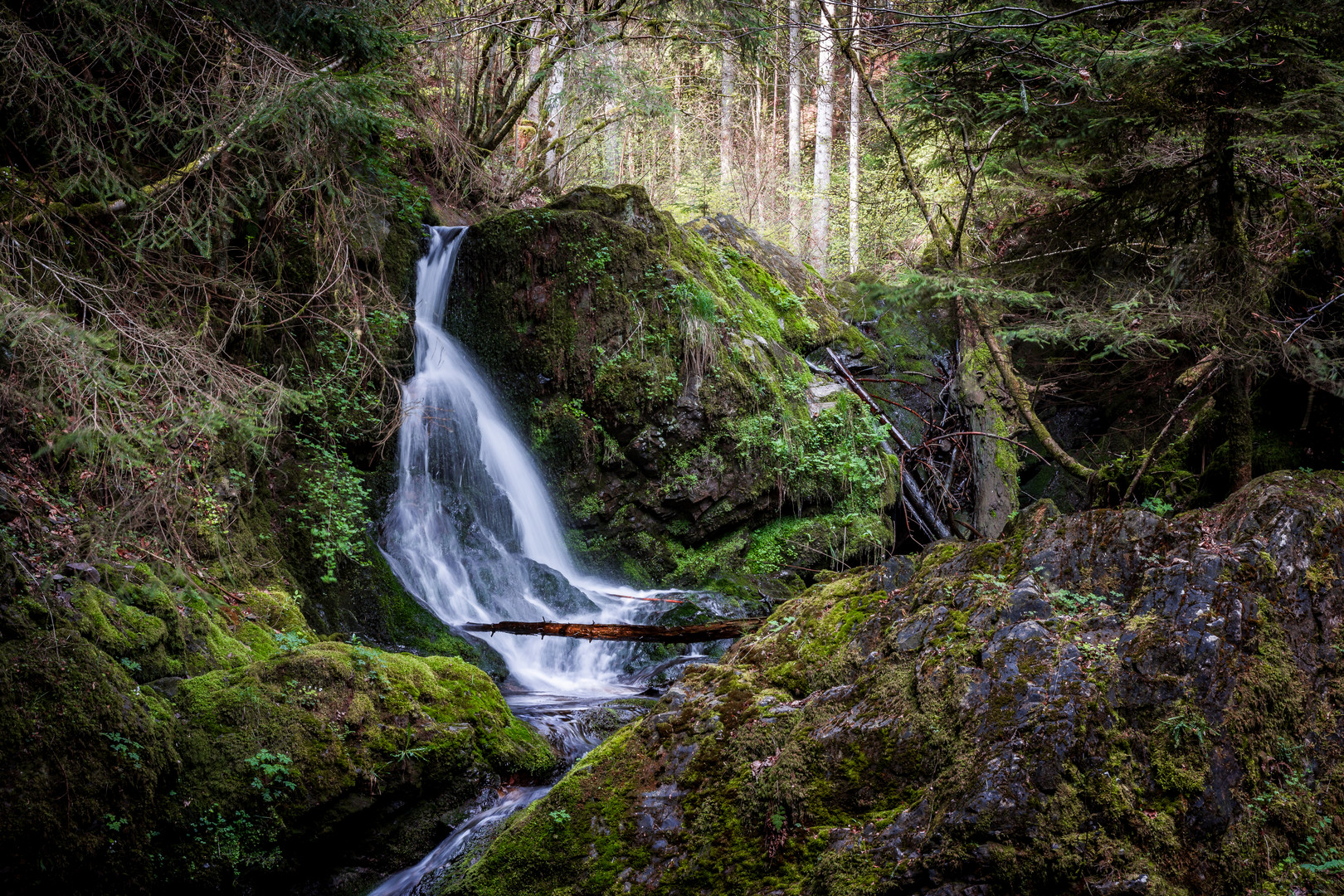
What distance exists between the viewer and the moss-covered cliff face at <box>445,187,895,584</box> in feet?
29.8

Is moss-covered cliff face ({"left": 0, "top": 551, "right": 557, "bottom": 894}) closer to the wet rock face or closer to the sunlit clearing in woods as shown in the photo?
the sunlit clearing in woods

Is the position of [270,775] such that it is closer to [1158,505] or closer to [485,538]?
[485,538]

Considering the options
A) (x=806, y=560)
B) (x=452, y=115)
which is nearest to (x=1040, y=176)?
(x=806, y=560)

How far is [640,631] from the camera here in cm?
616

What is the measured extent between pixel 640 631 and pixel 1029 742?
4.15 metres

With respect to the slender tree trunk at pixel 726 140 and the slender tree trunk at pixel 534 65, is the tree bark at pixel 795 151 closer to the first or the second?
the slender tree trunk at pixel 726 140

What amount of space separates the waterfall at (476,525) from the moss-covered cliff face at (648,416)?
35cm

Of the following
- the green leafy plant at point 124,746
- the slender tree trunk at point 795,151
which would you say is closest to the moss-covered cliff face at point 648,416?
the green leafy plant at point 124,746

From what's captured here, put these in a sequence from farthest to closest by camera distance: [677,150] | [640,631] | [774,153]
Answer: [677,150] < [774,153] < [640,631]

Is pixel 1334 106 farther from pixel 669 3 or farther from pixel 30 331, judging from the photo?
pixel 669 3

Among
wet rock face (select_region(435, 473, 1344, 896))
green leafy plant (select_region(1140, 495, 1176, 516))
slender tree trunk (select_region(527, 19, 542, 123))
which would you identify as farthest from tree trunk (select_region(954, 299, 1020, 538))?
slender tree trunk (select_region(527, 19, 542, 123))

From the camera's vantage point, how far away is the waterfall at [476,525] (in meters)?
6.96

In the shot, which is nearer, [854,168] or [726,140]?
[854,168]

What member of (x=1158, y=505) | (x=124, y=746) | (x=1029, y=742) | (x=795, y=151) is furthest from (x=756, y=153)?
(x=1029, y=742)
